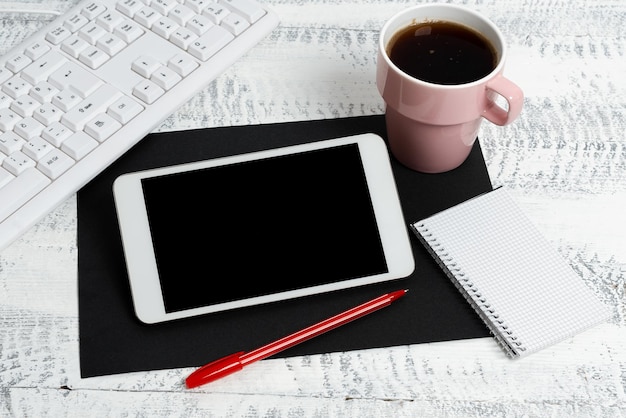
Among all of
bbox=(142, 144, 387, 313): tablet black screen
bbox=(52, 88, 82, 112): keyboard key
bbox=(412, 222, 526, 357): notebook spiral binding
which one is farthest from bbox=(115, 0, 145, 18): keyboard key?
bbox=(412, 222, 526, 357): notebook spiral binding

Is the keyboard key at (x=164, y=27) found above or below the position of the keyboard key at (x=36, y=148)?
above

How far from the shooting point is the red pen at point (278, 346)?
55 cm

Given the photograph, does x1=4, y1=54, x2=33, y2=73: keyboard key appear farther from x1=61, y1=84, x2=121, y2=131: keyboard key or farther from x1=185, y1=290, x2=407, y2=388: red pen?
x1=185, y1=290, x2=407, y2=388: red pen

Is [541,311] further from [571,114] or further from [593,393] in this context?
[571,114]

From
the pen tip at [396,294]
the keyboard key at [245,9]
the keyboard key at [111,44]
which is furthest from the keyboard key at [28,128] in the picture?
the pen tip at [396,294]

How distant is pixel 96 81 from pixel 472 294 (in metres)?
0.37

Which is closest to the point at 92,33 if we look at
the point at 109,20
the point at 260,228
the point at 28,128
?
the point at 109,20

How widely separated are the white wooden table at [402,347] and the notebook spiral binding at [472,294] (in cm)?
1

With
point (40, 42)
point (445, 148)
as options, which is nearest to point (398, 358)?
point (445, 148)

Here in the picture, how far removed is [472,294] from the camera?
578 mm

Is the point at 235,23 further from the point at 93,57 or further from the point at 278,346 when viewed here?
the point at 278,346

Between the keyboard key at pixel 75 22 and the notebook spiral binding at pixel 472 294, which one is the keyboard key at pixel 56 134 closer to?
the keyboard key at pixel 75 22

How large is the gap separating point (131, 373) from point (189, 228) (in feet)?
0.38

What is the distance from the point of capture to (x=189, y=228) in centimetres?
57
